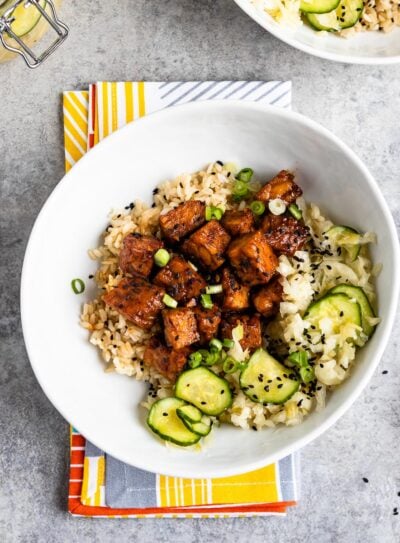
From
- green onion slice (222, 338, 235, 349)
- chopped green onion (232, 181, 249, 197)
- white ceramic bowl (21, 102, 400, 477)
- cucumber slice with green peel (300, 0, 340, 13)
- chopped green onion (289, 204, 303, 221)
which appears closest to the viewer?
white ceramic bowl (21, 102, 400, 477)

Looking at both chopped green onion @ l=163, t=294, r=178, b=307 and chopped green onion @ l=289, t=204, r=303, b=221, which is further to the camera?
chopped green onion @ l=289, t=204, r=303, b=221

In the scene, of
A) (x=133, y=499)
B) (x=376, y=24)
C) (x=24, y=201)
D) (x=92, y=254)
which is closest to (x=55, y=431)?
(x=133, y=499)

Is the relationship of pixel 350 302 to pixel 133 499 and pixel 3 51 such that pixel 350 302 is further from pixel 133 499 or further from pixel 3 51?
pixel 3 51

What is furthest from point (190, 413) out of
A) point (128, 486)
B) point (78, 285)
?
point (78, 285)

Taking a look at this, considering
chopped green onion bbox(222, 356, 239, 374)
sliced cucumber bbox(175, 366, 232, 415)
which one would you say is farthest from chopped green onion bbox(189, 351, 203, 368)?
chopped green onion bbox(222, 356, 239, 374)

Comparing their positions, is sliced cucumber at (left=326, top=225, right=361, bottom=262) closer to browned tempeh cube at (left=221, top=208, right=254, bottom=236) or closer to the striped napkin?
browned tempeh cube at (left=221, top=208, right=254, bottom=236)

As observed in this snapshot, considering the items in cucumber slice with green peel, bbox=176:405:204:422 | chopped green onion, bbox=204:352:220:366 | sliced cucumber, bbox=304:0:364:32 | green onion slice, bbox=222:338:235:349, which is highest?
sliced cucumber, bbox=304:0:364:32

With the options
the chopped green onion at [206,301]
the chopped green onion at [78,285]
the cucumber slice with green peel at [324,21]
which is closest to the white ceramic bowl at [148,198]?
the chopped green onion at [78,285]

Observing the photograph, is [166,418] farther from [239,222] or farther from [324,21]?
[324,21]
